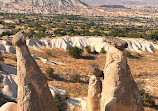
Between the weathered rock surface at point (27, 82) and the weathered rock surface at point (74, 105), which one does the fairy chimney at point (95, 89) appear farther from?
the weathered rock surface at point (74, 105)

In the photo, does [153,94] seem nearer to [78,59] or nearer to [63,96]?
[63,96]

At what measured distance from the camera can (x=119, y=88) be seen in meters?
5.20

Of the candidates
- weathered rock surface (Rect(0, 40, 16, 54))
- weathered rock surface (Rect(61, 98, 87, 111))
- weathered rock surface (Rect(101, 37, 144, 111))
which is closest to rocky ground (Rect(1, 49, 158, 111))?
weathered rock surface (Rect(0, 40, 16, 54))

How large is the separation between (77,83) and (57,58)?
1282 cm

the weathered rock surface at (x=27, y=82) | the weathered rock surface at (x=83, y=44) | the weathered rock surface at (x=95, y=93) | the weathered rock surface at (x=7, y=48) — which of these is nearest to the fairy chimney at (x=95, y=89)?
the weathered rock surface at (x=95, y=93)

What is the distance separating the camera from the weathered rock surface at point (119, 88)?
5.20 m

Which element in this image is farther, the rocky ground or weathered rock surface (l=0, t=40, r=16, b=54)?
weathered rock surface (l=0, t=40, r=16, b=54)

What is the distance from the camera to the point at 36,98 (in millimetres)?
5375

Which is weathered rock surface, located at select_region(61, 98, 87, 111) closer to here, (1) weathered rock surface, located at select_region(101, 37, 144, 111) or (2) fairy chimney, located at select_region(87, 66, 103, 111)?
(2) fairy chimney, located at select_region(87, 66, 103, 111)

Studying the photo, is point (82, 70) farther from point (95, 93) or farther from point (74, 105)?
point (95, 93)

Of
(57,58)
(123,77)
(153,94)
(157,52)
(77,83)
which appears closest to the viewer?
(123,77)

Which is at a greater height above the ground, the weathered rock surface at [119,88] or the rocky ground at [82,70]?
the weathered rock surface at [119,88]

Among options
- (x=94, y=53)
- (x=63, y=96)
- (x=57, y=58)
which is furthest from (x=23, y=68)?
(x=94, y=53)

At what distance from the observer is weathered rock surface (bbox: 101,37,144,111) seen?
5.20 meters
